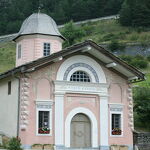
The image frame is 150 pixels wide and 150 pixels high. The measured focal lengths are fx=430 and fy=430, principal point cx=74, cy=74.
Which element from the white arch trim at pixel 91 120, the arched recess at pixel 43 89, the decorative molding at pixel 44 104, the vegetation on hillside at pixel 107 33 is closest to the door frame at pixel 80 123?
the white arch trim at pixel 91 120

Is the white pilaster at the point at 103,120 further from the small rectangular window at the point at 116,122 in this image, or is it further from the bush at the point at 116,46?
the bush at the point at 116,46

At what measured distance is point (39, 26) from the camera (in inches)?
1205

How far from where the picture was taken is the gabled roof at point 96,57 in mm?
24812

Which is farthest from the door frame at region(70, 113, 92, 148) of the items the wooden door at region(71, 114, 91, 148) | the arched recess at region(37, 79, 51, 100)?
the arched recess at region(37, 79, 51, 100)

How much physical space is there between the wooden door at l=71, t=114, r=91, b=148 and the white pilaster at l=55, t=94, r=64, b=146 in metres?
0.99

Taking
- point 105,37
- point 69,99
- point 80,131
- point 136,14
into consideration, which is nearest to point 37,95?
point 69,99

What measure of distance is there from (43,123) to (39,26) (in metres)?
8.20

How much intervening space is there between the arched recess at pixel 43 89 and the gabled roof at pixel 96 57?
98cm

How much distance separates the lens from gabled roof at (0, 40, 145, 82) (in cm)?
2481

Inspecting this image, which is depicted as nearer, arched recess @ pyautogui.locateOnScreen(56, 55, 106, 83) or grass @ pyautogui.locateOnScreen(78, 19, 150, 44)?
arched recess @ pyautogui.locateOnScreen(56, 55, 106, 83)

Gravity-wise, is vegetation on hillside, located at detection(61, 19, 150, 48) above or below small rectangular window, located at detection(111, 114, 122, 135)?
above

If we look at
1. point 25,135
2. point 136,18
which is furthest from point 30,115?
point 136,18

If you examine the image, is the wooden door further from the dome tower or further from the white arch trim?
the dome tower

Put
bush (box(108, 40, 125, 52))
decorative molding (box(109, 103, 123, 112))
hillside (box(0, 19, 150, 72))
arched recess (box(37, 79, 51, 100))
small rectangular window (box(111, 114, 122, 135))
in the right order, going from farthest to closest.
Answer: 1. hillside (box(0, 19, 150, 72))
2. bush (box(108, 40, 125, 52))
3. decorative molding (box(109, 103, 123, 112))
4. small rectangular window (box(111, 114, 122, 135))
5. arched recess (box(37, 79, 51, 100))
